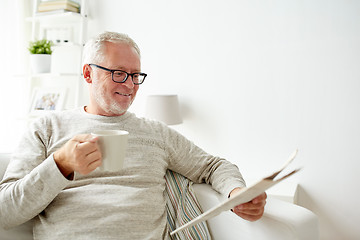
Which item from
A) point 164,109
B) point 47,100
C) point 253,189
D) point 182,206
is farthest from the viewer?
point 47,100

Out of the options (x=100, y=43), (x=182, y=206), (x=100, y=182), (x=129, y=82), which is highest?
(x=100, y=43)

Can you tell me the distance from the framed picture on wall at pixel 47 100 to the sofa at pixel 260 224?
1.73 meters

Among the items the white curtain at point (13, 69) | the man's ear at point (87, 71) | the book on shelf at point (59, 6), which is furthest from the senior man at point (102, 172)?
the white curtain at point (13, 69)

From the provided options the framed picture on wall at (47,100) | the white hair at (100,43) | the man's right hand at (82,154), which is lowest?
the framed picture on wall at (47,100)

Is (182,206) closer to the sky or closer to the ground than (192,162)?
closer to the ground

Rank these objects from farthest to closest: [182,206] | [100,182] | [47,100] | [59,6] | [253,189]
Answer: [47,100]
[59,6]
[182,206]
[100,182]
[253,189]

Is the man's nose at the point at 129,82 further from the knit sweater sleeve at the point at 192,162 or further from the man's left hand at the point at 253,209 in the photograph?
the man's left hand at the point at 253,209

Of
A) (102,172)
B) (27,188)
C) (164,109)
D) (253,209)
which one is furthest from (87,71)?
(164,109)

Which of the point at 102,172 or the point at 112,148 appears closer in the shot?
the point at 112,148

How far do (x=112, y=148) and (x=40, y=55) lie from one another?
2.29 meters

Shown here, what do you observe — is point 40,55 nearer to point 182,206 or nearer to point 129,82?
point 129,82

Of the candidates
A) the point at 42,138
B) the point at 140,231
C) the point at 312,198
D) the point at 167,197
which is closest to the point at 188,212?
the point at 167,197

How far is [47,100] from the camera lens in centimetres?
287

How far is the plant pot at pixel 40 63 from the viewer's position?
9.00 ft
